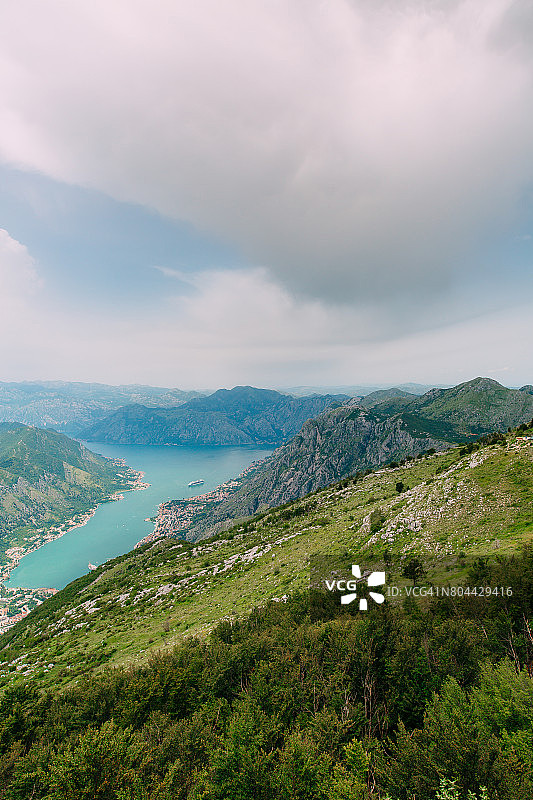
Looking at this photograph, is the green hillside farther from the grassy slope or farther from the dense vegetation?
the grassy slope

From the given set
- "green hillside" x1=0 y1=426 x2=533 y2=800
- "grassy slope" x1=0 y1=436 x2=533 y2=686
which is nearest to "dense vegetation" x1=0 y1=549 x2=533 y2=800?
"green hillside" x1=0 y1=426 x2=533 y2=800

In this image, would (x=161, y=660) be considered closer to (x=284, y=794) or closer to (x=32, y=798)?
(x=32, y=798)

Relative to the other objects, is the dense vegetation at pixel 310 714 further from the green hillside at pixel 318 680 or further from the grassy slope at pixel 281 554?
the grassy slope at pixel 281 554

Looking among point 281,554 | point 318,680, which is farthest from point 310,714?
point 281,554

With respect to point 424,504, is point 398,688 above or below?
below

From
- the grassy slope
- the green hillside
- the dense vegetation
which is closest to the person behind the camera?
the dense vegetation

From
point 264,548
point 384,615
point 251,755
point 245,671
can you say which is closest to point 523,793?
point 251,755
